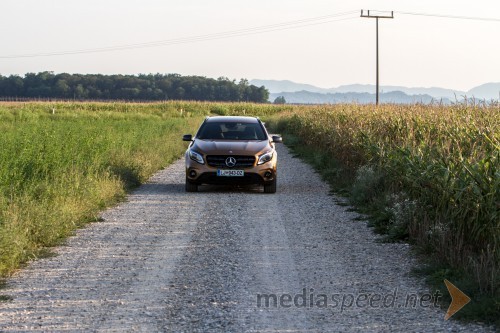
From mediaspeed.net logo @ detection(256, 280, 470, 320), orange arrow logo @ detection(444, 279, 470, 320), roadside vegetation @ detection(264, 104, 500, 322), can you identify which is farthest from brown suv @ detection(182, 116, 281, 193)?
orange arrow logo @ detection(444, 279, 470, 320)

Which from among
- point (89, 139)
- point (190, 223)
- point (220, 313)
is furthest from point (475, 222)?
point (89, 139)

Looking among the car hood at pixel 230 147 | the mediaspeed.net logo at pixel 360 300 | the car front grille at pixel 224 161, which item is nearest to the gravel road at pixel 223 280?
the mediaspeed.net logo at pixel 360 300

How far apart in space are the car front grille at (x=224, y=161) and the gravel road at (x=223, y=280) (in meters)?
3.50

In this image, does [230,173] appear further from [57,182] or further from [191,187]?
[57,182]

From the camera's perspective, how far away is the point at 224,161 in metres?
17.6

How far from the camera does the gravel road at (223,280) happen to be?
22.7 feet

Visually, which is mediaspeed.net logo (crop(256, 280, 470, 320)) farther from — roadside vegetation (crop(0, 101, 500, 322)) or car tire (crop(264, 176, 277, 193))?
car tire (crop(264, 176, 277, 193))

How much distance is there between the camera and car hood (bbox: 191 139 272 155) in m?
17.6

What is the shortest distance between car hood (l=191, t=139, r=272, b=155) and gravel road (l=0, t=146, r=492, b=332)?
364 centimetres

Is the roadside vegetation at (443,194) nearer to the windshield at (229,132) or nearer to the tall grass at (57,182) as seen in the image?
the windshield at (229,132)

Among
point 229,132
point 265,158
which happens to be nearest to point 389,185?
point 265,158

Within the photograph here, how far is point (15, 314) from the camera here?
7086 mm

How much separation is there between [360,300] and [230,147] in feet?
34.0

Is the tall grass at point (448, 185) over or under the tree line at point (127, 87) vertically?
under
